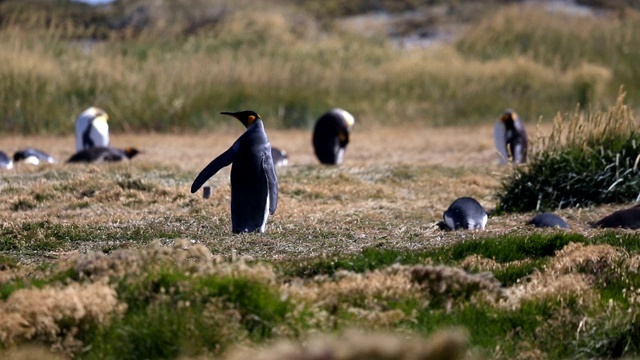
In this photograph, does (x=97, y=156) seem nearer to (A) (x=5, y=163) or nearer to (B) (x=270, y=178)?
(A) (x=5, y=163)

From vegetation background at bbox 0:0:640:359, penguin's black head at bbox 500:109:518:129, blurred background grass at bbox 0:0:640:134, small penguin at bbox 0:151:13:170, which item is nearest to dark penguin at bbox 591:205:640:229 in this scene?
vegetation background at bbox 0:0:640:359

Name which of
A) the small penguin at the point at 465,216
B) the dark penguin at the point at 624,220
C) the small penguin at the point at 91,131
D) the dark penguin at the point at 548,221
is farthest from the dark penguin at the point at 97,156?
the dark penguin at the point at 624,220

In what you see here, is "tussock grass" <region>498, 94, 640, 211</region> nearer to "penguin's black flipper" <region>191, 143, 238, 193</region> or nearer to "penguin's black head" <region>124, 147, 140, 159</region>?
"penguin's black flipper" <region>191, 143, 238, 193</region>

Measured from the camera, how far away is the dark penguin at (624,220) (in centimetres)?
927

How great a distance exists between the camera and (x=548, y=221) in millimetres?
9430

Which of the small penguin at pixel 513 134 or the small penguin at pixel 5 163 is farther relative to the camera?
the small penguin at pixel 513 134

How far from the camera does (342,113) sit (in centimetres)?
1739

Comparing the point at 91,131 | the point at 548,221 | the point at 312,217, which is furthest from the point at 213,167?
the point at 91,131

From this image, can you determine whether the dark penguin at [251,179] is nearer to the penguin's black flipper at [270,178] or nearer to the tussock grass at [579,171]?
the penguin's black flipper at [270,178]

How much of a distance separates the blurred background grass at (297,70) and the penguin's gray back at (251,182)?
42.9 ft

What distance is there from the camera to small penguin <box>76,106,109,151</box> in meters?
18.2

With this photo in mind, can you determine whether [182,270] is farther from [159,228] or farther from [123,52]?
[123,52]

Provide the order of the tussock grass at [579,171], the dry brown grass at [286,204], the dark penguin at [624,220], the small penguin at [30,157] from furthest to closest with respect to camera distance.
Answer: the small penguin at [30,157], the tussock grass at [579,171], the dark penguin at [624,220], the dry brown grass at [286,204]

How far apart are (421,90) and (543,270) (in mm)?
18243
